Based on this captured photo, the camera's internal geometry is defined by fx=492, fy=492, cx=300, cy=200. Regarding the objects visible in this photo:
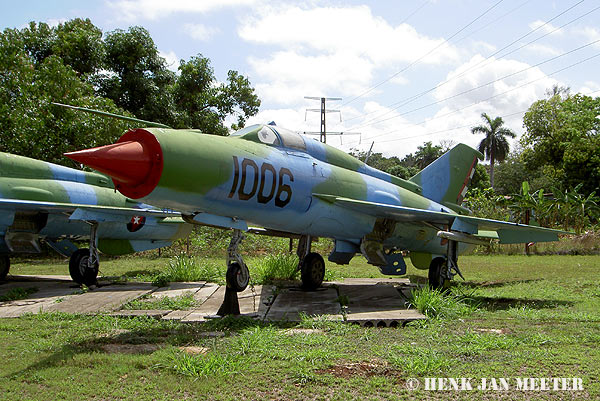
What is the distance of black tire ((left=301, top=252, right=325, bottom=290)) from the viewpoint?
9.88 meters

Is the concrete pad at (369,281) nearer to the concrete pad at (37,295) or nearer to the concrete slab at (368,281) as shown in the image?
the concrete slab at (368,281)

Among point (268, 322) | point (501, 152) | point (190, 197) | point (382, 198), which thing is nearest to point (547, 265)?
point (382, 198)

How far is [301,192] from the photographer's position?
786 centimetres

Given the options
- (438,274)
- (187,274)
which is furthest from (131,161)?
(438,274)

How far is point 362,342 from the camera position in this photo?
18.3 ft

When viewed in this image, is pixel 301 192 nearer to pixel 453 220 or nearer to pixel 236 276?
pixel 236 276

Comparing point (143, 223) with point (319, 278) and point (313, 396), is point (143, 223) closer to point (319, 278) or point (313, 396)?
point (319, 278)

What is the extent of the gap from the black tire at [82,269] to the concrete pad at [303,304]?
425 centimetres

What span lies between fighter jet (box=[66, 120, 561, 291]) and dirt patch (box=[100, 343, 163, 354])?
1.67m

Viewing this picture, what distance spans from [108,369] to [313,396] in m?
1.97

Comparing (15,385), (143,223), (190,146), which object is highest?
(190,146)

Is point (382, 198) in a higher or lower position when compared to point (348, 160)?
lower

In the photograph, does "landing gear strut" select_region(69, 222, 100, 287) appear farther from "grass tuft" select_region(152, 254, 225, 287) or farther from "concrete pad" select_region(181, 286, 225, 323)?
"concrete pad" select_region(181, 286, 225, 323)

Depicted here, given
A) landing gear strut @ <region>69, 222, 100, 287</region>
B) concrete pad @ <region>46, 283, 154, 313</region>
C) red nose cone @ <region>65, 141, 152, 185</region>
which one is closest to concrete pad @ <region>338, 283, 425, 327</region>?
red nose cone @ <region>65, 141, 152, 185</region>
